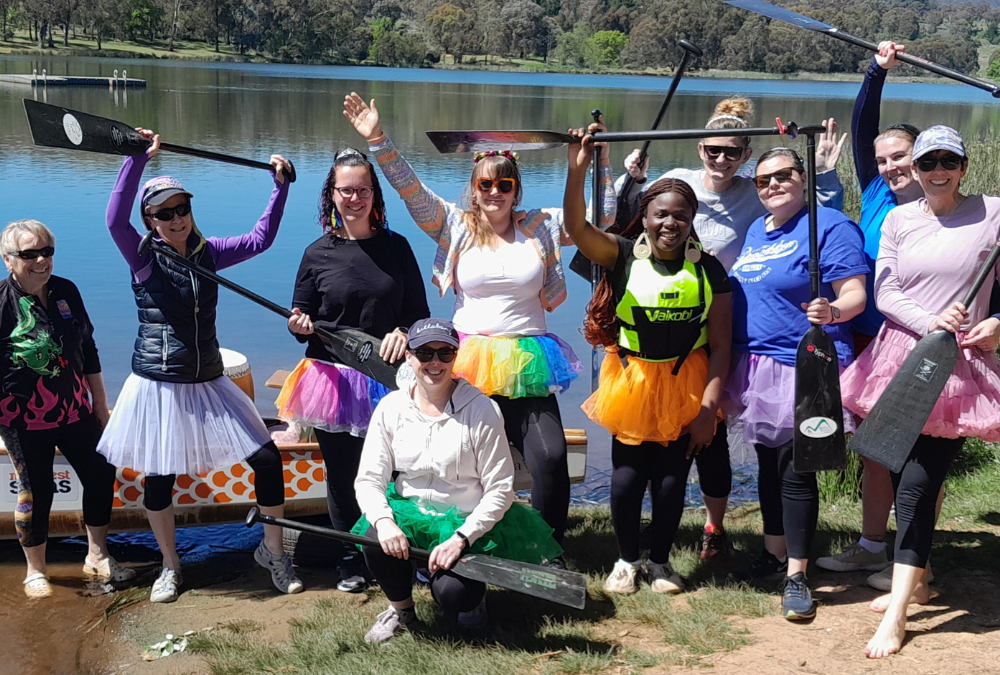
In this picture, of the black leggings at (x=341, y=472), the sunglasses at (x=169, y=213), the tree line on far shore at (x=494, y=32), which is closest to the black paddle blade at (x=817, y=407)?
the black leggings at (x=341, y=472)

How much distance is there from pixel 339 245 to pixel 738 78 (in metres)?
64.6

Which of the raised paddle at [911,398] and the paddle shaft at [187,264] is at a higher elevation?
the paddle shaft at [187,264]

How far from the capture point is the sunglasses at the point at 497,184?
13.1ft

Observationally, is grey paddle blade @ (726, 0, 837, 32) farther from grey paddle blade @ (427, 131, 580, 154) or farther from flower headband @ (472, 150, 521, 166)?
flower headband @ (472, 150, 521, 166)

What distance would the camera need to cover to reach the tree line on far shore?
66.4 metres

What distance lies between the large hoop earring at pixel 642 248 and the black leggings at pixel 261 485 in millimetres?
1775

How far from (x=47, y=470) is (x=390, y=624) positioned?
5.61 feet

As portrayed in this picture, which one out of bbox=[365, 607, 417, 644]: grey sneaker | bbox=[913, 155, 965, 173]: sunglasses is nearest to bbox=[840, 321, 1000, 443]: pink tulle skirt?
bbox=[913, 155, 965, 173]: sunglasses

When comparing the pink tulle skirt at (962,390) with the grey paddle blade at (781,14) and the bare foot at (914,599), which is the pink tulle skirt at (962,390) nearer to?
the bare foot at (914,599)

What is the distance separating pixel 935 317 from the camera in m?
3.56

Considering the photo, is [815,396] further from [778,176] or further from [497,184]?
[497,184]

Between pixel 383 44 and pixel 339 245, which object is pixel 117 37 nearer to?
pixel 383 44

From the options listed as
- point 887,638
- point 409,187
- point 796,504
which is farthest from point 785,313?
point 409,187

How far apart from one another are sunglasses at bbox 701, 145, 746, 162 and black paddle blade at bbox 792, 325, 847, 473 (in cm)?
90
